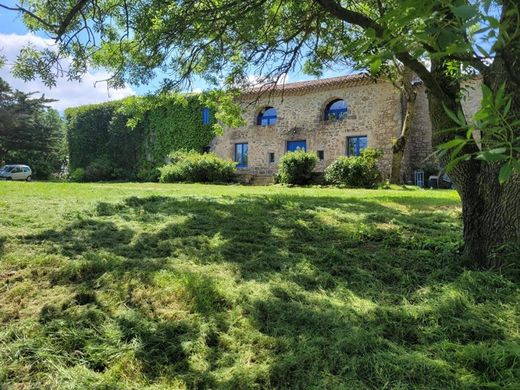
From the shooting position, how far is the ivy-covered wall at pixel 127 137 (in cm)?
2563

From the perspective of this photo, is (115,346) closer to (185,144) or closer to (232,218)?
(232,218)

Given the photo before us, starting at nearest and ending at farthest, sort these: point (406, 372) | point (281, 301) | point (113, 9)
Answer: point (406, 372) < point (281, 301) < point (113, 9)

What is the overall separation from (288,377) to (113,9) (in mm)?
6444

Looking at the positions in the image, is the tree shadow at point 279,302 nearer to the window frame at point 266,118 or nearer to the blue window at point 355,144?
the blue window at point 355,144

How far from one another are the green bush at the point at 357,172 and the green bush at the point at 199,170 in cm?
585

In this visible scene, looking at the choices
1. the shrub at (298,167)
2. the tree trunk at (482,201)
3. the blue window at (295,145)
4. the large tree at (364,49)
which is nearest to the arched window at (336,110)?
the blue window at (295,145)

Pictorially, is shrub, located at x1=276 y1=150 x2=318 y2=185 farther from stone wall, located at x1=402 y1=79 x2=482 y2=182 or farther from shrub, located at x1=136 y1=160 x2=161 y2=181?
shrub, located at x1=136 y1=160 x2=161 y2=181

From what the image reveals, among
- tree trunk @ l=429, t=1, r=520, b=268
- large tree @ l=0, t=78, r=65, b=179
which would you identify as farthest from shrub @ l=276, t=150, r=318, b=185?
large tree @ l=0, t=78, r=65, b=179

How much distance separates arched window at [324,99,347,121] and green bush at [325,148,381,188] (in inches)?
189

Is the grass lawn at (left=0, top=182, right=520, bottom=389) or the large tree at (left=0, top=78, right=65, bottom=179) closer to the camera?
the grass lawn at (left=0, top=182, right=520, bottom=389)

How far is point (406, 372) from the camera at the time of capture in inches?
95.1

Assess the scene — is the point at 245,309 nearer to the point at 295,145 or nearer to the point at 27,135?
the point at 295,145

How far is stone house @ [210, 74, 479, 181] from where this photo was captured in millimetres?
19969

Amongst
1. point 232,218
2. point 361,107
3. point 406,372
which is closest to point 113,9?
point 232,218
